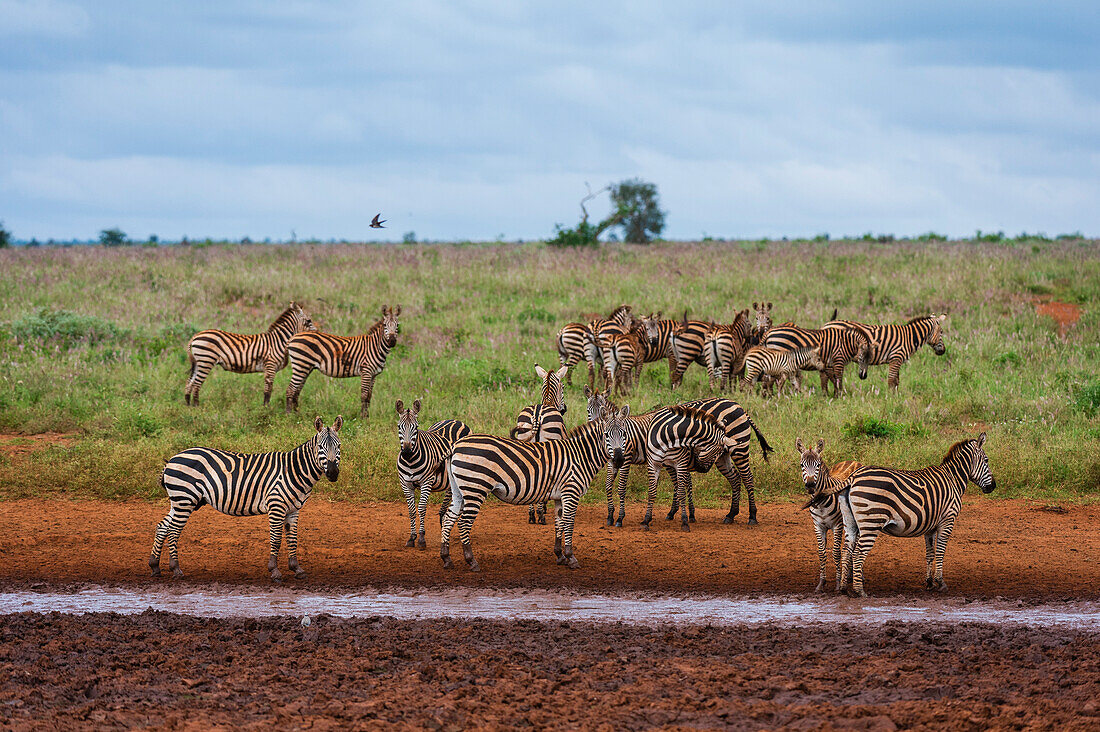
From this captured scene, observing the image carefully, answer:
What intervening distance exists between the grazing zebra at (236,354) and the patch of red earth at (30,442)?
99.2 inches

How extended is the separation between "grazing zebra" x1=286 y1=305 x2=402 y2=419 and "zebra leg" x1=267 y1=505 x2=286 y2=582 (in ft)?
26.9

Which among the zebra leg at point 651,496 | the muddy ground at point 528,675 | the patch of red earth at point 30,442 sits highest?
the patch of red earth at point 30,442

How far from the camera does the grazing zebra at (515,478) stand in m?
11.5

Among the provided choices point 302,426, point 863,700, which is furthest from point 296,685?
point 302,426

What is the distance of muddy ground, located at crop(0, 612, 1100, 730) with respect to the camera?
6.76 meters

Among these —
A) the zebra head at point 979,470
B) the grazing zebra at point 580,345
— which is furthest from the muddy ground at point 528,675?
the grazing zebra at point 580,345

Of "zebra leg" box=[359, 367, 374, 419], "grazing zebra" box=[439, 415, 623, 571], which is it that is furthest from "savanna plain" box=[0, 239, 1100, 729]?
"grazing zebra" box=[439, 415, 623, 571]

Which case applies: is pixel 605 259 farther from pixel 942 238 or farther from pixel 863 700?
pixel 863 700

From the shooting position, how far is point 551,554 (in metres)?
12.4

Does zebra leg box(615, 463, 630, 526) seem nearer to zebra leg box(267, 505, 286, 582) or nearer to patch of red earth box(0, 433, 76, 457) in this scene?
zebra leg box(267, 505, 286, 582)

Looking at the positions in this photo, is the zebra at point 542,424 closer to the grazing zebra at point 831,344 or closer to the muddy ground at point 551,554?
the muddy ground at point 551,554

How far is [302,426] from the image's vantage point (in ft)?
60.4

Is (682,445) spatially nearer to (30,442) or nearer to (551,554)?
(551,554)

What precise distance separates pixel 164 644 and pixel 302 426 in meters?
10.1
